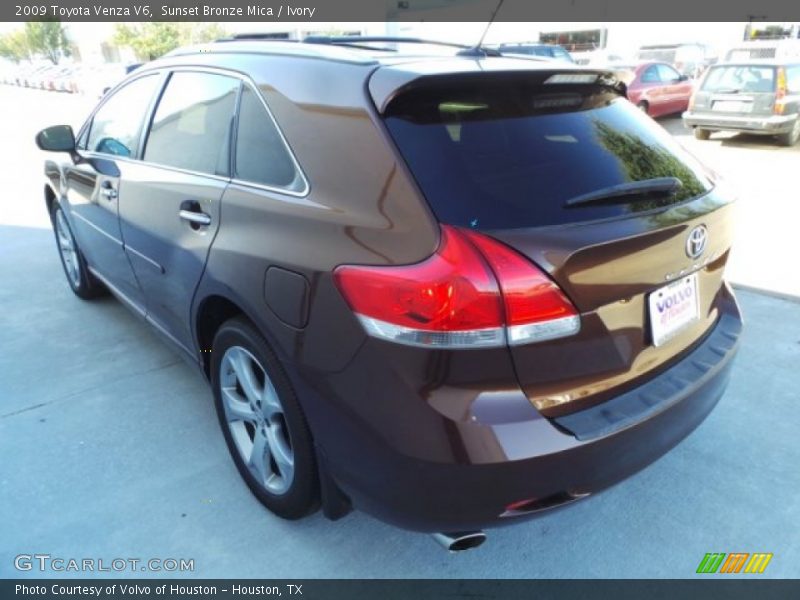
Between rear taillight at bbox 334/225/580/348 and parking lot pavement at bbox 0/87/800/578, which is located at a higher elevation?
rear taillight at bbox 334/225/580/348

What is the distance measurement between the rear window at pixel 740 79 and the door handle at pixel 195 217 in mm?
10880

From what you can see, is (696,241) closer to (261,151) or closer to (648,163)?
(648,163)

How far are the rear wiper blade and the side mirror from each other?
10.8 feet

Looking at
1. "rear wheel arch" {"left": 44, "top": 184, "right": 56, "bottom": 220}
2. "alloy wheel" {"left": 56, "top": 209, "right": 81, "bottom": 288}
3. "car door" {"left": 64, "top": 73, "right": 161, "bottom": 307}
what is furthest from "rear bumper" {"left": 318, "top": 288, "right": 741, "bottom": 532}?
"rear wheel arch" {"left": 44, "top": 184, "right": 56, "bottom": 220}

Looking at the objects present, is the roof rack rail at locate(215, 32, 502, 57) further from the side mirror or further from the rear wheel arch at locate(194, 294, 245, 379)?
the side mirror

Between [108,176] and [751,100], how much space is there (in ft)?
34.9

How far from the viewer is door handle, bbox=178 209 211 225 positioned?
2.36 m

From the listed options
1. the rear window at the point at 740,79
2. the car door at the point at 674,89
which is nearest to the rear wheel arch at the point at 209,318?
the rear window at the point at 740,79

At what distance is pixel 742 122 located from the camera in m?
10.4

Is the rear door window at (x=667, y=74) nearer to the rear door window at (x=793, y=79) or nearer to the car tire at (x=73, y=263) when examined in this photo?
the rear door window at (x=793, y=79)

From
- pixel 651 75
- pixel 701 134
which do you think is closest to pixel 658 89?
pixel 651 75

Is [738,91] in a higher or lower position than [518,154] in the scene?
lower

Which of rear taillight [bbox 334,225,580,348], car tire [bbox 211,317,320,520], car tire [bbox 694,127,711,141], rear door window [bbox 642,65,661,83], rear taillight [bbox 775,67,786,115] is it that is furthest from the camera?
rear door window [bbox 642,65,661,83]

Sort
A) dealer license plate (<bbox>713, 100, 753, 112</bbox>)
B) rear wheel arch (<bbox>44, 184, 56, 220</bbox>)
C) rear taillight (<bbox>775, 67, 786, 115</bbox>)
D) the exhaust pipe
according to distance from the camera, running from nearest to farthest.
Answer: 1. the exhaust pipe
2. rear wheel arch (<bbox>44, 184, 56, 220</bbox>)
3. rear taillight (<bbox>775, 67, 786, 115</bbox>)
4. dealer license plate (<bbox>713, 100, 753, 112</bbox>)
